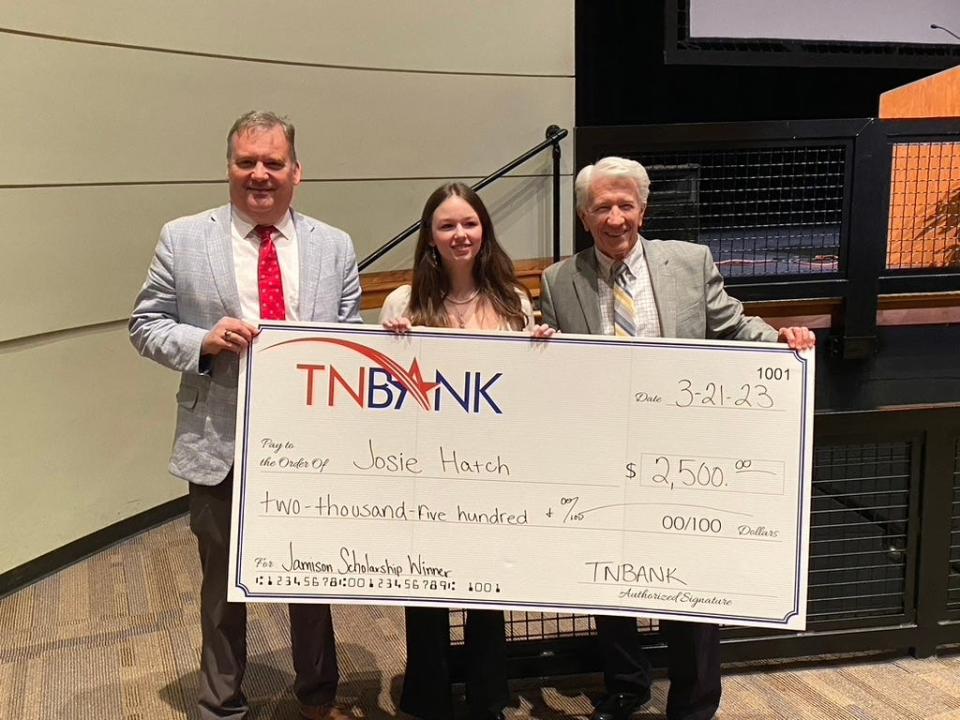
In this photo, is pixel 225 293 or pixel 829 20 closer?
pixel 225 293

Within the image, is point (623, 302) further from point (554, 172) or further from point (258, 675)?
point (554, 172)

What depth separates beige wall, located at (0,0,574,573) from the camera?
2916 mm

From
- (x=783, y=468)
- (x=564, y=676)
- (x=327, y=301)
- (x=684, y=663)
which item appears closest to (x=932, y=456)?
(x=783, y=468)

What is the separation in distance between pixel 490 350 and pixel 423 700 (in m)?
0.89

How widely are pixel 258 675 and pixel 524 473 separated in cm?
118

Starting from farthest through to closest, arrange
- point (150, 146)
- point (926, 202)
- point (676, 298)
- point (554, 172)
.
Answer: point (554, 172)
point (150, 146)
point (926, 202)
point (676, 298)

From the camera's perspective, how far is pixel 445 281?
6.09 ft

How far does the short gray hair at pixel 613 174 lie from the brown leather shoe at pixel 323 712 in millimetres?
1422

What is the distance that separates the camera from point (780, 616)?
5.67 feet

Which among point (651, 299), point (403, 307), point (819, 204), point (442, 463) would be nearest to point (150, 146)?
point (403, 307)

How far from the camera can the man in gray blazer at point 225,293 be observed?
1.73 m

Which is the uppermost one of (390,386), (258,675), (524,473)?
(390,386)

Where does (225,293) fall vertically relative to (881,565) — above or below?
above

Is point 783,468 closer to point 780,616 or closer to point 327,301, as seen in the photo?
point 780,616
